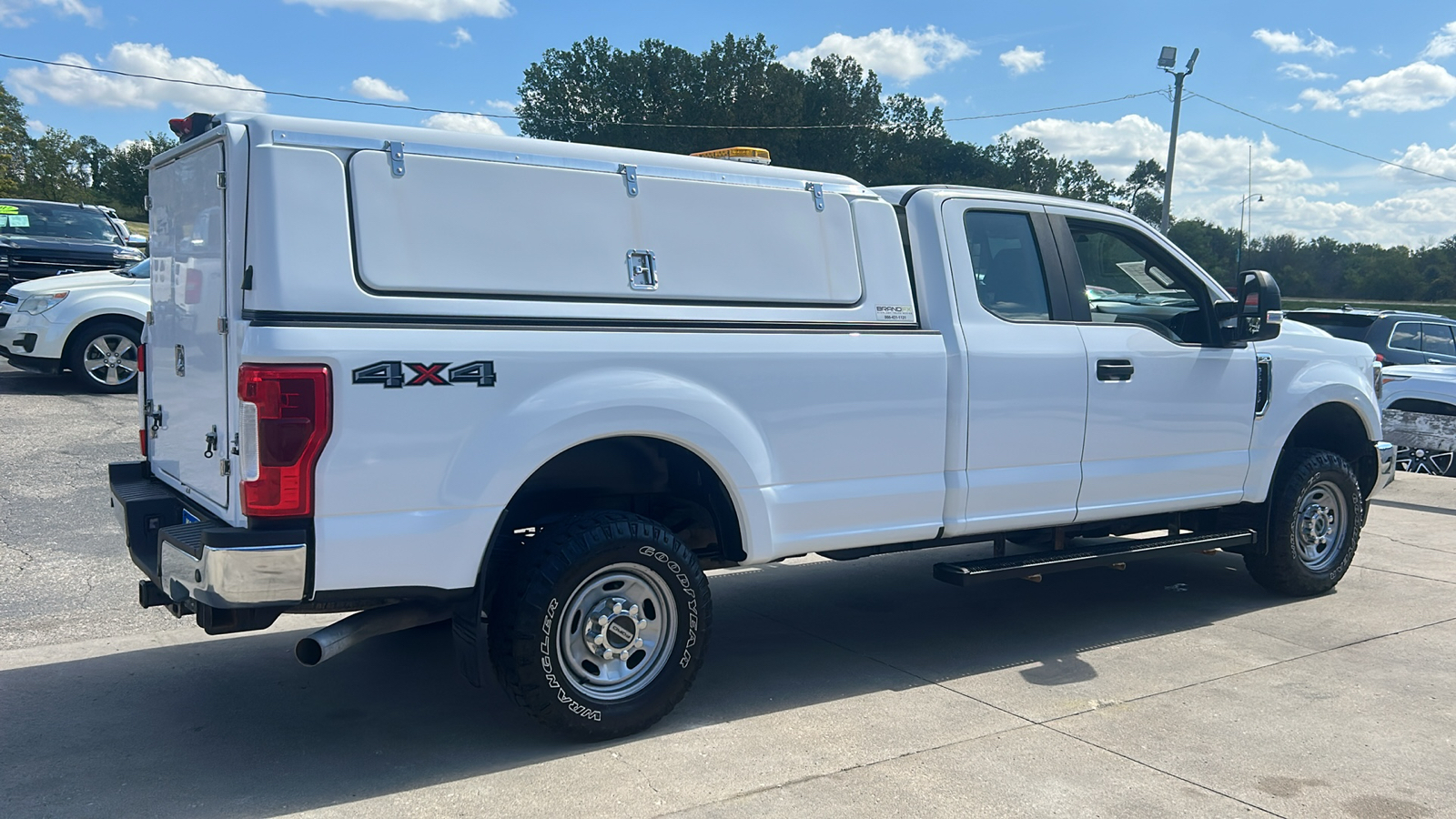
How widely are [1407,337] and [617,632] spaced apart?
13060 millimetres

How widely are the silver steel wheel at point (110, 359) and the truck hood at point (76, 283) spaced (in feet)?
1.75

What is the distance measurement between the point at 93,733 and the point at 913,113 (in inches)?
2931

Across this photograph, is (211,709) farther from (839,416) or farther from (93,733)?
(839,416)

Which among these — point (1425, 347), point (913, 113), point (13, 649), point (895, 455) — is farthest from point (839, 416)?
point (913, 113)

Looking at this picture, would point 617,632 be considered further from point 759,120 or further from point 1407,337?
point 759,120

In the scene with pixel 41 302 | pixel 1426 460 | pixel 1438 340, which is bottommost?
pixel 1426 460

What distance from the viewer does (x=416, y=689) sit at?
478 cm

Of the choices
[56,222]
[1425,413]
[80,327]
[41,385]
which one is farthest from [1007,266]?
[56,222]

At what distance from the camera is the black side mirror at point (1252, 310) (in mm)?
5676

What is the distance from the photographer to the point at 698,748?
4.16 meters

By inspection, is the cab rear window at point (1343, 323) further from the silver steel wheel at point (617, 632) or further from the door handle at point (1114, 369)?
the silver steel wheel at point (617, 632)

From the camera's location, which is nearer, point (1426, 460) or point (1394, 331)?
point (1426, 460)

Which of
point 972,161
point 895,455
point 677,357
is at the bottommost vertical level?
point 895,455

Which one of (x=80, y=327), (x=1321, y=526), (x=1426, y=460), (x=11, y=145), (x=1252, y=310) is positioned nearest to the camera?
(x=1252, y=310)
